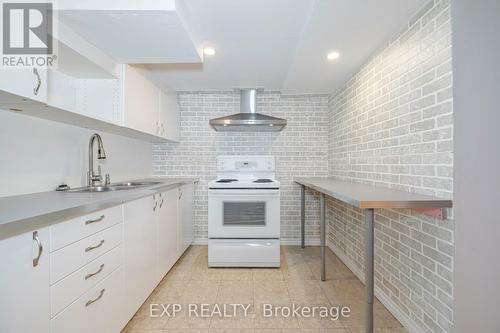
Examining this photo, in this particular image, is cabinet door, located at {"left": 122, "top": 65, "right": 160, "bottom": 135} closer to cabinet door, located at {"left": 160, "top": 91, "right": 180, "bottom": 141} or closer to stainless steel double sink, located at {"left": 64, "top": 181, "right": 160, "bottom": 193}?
cabinet door, located at {"left": 160, "top": 91, "right": 180, "bottom": 141}

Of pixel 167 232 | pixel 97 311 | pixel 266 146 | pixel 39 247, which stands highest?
pixel 266 146

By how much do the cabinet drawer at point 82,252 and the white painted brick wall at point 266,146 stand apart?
75.8 inches

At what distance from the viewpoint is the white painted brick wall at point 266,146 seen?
338 centimetres

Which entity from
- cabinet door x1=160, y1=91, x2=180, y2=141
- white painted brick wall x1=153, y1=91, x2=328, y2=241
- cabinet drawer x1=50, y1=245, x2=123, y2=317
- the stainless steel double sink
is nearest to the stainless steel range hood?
white painted brick wall x1=153, y1=91, x2=328, y2=241

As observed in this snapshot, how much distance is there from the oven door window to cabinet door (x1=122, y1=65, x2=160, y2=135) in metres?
1.15

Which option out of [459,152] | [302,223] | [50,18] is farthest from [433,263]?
[50,18]

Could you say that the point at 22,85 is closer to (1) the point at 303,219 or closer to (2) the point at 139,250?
(2) the point at 139,250

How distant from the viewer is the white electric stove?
2604 mm

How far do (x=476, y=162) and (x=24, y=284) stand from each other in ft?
6.64

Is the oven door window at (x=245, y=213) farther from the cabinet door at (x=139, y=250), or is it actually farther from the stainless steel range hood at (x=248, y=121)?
the stainless steel range hood at (x=248, y=121)

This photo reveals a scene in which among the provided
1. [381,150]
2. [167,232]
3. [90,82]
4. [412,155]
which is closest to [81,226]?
[167,232]

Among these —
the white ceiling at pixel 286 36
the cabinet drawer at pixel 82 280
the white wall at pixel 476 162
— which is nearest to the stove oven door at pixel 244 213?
the cabinet drawer at pixel 82 280

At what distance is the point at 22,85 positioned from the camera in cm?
108

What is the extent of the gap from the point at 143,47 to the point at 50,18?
1.70 ft
